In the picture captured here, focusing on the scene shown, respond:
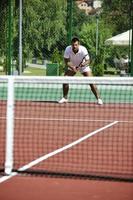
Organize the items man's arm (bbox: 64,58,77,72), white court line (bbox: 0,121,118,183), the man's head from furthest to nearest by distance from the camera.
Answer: man's arm (bbox: 64,58,77,72) < the man's head < white court line (bbox: 0,121,118,183)

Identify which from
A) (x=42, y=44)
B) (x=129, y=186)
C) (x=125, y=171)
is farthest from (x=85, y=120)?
(x=42, y=44)

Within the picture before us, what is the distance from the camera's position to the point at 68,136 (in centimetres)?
760

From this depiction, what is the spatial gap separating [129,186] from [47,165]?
1099mm

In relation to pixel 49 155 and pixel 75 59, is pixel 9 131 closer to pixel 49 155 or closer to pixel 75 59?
pixel 49 155

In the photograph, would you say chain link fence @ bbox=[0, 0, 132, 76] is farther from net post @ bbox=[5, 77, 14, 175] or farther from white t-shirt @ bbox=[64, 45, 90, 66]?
net post @ bbox=[5, 77, 14, 175]

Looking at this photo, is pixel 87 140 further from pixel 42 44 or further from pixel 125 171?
pixel 42 44

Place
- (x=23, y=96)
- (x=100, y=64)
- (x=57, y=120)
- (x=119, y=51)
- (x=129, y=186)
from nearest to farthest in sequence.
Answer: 1. (x=129, y=186)
2. (x=57, y=120)
3. (x=23, y=96)
4. (x=100, y=64)
5. (x=119, y=51)

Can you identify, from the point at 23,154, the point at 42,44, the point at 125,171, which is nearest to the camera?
the point at 125,171

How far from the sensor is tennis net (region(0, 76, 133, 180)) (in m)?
5.41

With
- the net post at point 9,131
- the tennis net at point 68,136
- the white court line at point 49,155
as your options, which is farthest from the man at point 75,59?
the net post at point 9,131

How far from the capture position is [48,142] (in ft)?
22.9

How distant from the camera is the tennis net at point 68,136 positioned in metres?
5.41

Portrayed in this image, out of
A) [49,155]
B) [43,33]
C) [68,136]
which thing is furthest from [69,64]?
[43,33]

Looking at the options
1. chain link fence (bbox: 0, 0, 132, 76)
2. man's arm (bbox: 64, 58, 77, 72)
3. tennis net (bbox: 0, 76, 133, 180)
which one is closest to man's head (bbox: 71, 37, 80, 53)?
man's arm (bbox: 64, 58, 77, 72)
